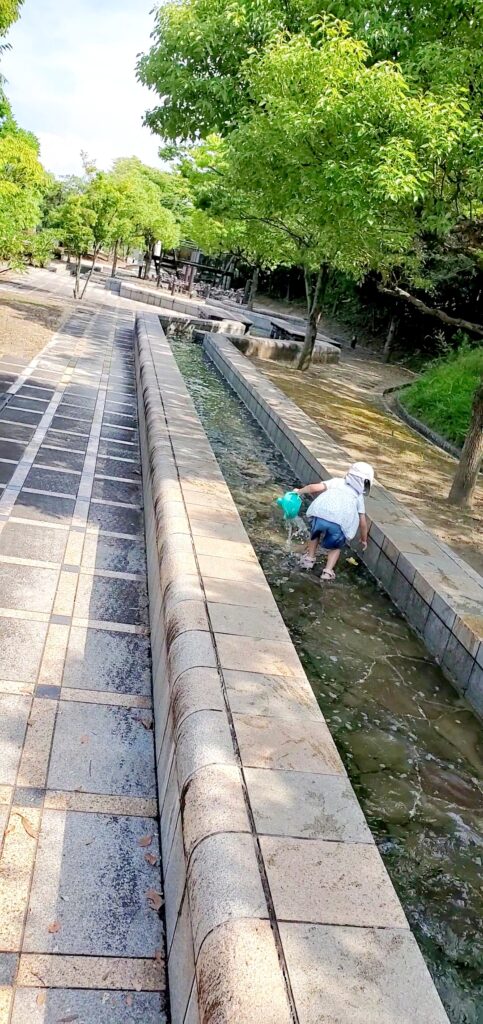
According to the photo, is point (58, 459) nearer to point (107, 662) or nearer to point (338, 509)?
point (338, 509)

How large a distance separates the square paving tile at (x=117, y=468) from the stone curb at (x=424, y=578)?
221 centimetres

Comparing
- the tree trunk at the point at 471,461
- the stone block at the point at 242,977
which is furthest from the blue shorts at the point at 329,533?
the stone block at the point at 242,977

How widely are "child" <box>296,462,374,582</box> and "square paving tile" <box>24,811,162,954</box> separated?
3.39 metres

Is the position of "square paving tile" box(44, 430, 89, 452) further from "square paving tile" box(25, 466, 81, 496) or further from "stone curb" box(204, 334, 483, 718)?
"stone curb" box(204, 334, 483, 718)

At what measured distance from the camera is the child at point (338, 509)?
6266mm

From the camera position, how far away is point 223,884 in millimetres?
2416

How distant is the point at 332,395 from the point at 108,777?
549 inches

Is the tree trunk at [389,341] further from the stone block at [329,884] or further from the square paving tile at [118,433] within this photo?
the stone block at [329,884]

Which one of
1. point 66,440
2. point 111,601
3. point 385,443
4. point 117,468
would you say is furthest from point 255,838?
point 385,443

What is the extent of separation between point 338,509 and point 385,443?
6.56 meters

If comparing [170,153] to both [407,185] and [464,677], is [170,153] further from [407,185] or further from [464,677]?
[464,677]

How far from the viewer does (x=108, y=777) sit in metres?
3.67

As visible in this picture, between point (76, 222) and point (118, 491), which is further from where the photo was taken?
point (76, 222)

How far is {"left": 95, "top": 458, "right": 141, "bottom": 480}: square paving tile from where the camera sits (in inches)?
→ 336
